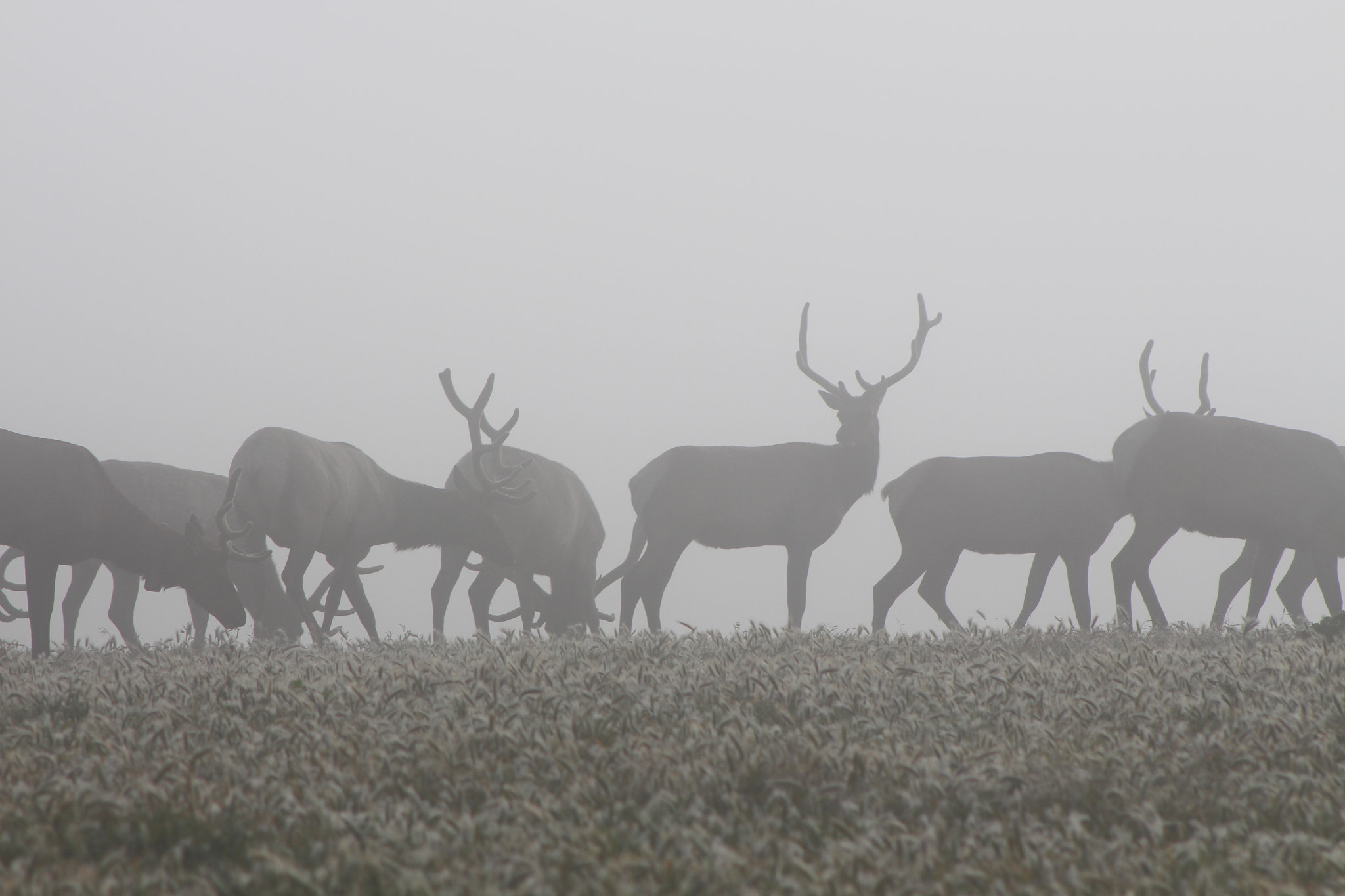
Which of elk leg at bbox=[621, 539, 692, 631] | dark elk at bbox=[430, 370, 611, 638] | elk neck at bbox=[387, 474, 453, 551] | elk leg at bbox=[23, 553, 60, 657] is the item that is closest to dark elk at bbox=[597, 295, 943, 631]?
elk leg at bbox=[621, 539, 692, 631]

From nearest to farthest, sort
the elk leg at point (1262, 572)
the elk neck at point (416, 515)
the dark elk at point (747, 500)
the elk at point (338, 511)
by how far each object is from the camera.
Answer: the elk at point (338, 511), the elk leg at point (1262, 572), the elk neck at point (416, 515), the dark elk at point (747, 500)

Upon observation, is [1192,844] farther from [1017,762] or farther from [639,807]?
[639,807]

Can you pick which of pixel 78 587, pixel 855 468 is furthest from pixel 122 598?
pixel 855 468

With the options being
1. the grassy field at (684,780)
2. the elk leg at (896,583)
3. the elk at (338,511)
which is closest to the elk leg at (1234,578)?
the elk leg at (896,583)

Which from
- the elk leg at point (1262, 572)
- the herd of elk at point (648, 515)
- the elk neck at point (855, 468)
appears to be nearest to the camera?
the herd of elk at point (648, 515)

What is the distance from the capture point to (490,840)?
323 cm

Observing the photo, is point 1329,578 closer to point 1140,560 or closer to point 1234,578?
point 1140,560

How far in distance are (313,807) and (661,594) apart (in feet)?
39.7

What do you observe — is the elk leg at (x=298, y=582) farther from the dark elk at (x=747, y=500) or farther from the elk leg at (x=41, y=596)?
the dark elk at (x=747, y=500)

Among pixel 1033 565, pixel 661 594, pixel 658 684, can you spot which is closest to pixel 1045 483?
pixel 1033 565

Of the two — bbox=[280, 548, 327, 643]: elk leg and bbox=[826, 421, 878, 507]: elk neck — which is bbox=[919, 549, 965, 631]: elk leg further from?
bbox=[280, 548, 327, 643]: elk leg

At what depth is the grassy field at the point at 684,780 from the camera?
3.05 meters

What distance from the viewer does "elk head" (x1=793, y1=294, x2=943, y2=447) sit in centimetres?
1638

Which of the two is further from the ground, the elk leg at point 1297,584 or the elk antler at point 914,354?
the elk antler at point 914,354
